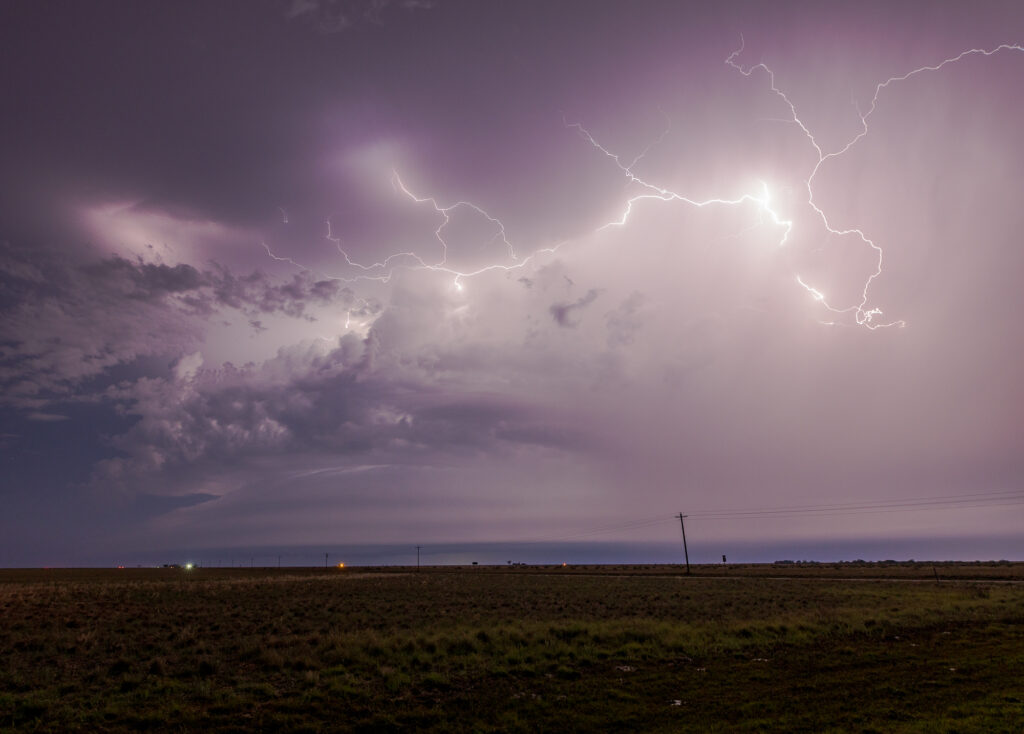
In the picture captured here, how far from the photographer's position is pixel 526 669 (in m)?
15.5

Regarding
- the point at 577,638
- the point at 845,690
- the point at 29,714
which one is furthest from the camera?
the point at 577,638

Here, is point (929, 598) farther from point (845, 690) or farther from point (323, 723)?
point (323, 723)

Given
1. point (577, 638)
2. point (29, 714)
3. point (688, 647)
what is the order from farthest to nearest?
point (577, 638)
point (688, 647)
point (29, 714)

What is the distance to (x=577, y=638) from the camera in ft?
64.7

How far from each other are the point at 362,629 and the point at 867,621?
20.8 metres

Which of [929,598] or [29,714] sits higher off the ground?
[29,714]

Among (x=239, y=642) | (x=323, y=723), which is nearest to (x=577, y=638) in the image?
(x=323, y=723)

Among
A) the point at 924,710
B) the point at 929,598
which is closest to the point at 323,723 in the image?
the point at 924,710

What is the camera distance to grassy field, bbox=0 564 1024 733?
442 inches

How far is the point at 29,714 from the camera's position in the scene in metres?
11.7

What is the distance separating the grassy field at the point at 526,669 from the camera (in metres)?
11.2

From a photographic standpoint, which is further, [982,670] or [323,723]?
[982,670]

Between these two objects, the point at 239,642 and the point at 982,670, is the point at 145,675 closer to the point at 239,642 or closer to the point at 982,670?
the point at 239,642

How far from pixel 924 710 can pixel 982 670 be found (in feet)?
15.7
